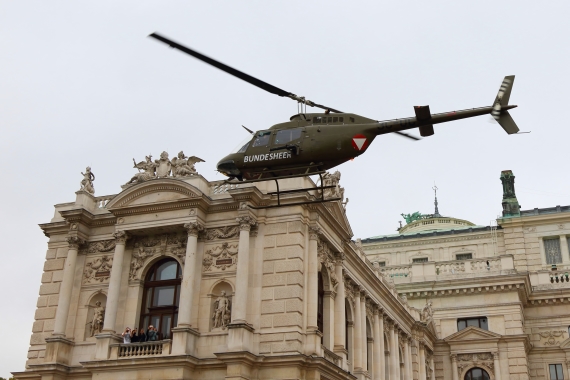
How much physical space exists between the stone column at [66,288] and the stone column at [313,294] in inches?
465

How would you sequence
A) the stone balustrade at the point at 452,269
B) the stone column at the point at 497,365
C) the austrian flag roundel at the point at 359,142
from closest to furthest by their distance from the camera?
the austrian flag roundel at the point at 359,142 → the stone column at the point at 497,365 → the stone balustrade at the point at 452,269

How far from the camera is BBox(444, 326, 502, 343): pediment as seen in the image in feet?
168

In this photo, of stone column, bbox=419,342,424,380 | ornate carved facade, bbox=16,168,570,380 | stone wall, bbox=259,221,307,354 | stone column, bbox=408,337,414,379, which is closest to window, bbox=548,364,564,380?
stone column, bbox=419,342,424,380

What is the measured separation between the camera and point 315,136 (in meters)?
24.0

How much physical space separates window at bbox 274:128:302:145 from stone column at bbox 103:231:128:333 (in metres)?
12.3

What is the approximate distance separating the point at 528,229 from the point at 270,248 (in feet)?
114

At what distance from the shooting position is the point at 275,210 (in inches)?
1287

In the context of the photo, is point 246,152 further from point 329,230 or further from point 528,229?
point 528,229

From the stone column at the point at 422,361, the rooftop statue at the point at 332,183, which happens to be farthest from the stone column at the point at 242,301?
the stone column at the point at 422,361

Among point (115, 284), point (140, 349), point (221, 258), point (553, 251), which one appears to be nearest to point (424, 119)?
point (221, 258)

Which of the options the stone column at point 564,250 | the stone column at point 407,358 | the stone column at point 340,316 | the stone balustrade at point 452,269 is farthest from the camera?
the stone column at point 564,250

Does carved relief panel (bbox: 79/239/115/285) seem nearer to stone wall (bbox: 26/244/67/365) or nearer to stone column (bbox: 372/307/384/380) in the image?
stone wall (bbox: 26/244/67/365)

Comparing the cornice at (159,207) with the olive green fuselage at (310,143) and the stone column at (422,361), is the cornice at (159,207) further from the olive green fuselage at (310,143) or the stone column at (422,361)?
the stone column at (422,361)

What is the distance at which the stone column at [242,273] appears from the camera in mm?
30297
